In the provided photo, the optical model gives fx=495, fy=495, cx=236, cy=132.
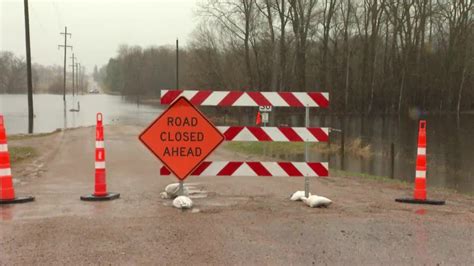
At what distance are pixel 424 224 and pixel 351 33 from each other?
56.2 metres

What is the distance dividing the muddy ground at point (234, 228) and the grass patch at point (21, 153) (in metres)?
4.32

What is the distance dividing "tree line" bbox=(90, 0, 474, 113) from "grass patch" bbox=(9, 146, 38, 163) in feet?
119

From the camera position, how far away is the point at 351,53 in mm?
59031

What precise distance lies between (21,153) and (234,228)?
10592 mm

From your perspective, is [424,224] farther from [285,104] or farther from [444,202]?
[285,104]

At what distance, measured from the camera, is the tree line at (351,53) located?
167 ft

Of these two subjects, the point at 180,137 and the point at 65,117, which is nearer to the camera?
the point at 180,137

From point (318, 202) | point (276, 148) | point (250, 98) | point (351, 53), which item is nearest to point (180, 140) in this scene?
point (250, 98)

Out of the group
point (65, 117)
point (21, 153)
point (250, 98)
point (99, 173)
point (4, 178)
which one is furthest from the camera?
point (65, 117)

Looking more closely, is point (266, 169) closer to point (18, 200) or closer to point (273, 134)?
point (273, 134)

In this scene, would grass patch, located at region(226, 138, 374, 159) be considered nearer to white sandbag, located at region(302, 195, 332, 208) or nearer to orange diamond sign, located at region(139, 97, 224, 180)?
orange diamond sign, located at region(139, 97, 224, 180)

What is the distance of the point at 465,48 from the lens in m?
58.5

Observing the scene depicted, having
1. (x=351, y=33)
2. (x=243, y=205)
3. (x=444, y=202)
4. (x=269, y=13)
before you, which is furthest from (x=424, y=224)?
(x=351, y=33)

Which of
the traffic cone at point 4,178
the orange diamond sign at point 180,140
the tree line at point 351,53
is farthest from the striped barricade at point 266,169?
the tree line at point 351,53
